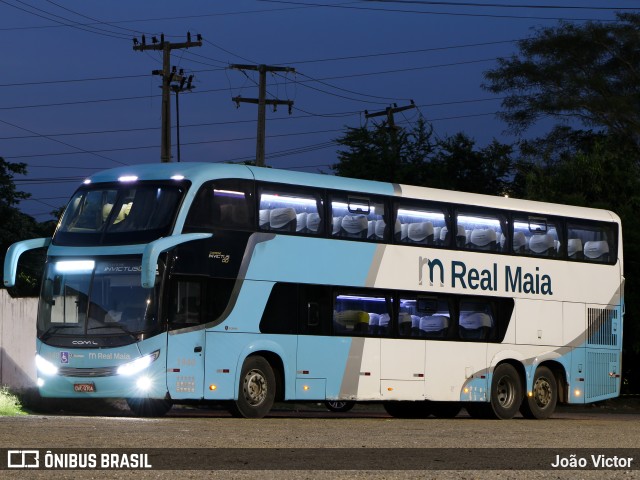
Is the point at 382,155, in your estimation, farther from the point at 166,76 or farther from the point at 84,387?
the point at 84,387

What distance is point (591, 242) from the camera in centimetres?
2886

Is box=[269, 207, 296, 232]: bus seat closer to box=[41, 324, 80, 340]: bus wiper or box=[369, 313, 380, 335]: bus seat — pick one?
box=[369, 313, 380, 335]: bus seat

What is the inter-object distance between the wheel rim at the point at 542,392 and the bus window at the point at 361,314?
14.4 ft

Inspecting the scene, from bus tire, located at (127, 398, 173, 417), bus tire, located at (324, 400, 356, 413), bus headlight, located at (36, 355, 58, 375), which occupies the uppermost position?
bus headlight, located at (36, 355, 58, 375)

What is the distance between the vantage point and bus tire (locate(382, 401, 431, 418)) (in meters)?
28.3

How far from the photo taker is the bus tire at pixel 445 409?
2804cm

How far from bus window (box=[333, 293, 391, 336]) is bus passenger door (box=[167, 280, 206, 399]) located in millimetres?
3024

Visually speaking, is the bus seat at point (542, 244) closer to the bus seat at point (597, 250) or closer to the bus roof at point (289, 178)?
the bus roof at point (289, 178)

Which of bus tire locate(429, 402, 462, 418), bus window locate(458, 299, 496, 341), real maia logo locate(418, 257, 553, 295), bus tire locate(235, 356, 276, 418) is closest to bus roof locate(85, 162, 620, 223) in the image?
real maia logo locate(418, 257, 553, 295)

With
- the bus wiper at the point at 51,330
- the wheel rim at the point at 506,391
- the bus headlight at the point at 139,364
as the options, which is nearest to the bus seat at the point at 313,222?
the bus headlight at the point at 139,364

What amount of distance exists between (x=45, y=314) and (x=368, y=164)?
44.4 m

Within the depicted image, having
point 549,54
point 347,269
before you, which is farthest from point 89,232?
point 549,54

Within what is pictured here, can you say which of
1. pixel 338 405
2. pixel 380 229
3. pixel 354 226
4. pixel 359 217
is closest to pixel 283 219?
pixel 354 226

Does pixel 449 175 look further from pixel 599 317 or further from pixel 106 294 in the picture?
pixel 106 294
